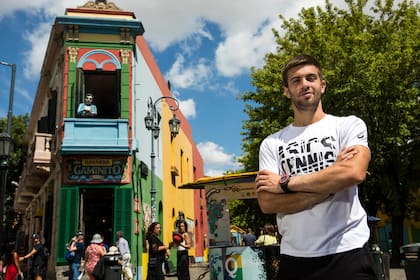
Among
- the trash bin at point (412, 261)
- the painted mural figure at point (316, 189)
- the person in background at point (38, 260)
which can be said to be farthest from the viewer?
the person in background at point (38, 260)

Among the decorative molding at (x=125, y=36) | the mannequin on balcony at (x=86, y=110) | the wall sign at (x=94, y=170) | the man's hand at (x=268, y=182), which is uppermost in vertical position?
the decorative molding at (x=125, y=36)

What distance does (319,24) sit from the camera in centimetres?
1931

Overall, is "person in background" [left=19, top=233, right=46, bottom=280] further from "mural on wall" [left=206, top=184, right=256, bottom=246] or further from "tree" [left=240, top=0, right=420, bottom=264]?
"tree" [left=240, top=0, right=420, bottom=264]

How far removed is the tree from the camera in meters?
16.2

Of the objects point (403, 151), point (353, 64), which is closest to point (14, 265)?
point (353, 64)

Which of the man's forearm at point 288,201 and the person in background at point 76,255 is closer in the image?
the man's forearm at point 288,201

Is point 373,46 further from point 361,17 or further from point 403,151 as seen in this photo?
point 403,151

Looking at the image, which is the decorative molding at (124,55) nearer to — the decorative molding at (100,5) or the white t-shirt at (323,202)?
the decorative molding at (100,5)

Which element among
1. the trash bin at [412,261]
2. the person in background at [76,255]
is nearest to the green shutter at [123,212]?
the person in background at [76,255]

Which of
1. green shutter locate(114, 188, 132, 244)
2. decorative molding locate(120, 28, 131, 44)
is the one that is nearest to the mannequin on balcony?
decorative molding locate(120, 28, 131, 44)

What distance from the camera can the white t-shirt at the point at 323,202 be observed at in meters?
2.00

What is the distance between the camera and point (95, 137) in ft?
46.0

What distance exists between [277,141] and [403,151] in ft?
56.7

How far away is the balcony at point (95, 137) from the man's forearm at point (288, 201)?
1208 centimetres
